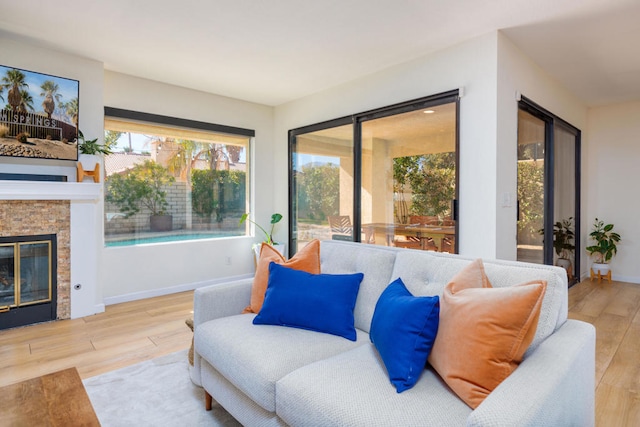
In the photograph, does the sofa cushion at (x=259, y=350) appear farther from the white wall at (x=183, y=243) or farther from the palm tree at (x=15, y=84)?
the palm tree at (x=15, y=84)

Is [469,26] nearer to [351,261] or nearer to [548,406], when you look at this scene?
[351,261]

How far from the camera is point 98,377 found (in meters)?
2.33

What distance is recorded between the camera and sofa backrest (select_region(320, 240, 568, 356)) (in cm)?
138

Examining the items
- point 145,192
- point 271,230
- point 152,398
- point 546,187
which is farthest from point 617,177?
point 145,192

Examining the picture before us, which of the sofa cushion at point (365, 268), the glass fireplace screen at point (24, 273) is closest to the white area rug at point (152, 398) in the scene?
the sofa cushion at point (365, 268)

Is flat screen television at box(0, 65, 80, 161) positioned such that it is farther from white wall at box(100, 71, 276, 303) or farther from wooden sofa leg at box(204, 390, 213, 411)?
wooden sofa leg at box(204, 390, 213, 411)

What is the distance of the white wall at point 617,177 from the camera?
500 centimetres

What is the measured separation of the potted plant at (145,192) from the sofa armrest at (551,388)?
13.5 feet

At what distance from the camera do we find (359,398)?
121 cm

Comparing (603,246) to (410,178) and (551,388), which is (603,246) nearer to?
(410,178)

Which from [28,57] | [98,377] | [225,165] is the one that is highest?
[28,57]

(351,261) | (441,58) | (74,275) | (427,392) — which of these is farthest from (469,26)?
(74,275)

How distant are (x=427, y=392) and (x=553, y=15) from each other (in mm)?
2918

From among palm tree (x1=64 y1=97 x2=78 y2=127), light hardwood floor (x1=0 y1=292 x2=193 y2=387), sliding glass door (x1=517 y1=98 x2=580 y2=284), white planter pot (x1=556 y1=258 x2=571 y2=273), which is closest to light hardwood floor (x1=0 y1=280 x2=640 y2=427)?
light hardwood floor (x1=0 y1=292 x2=193 y2=387)
